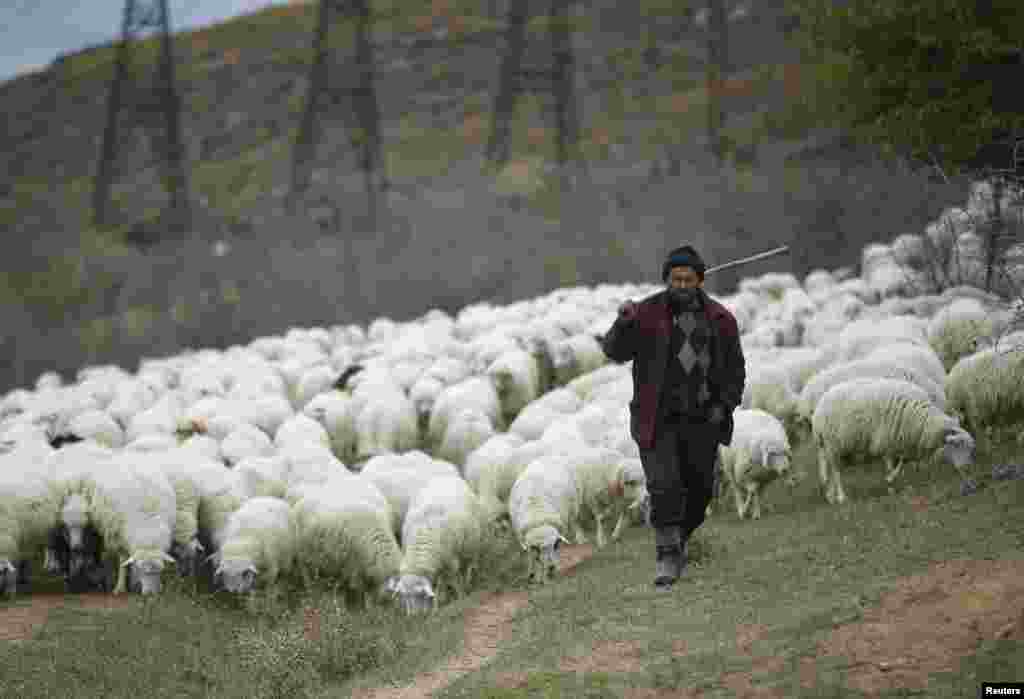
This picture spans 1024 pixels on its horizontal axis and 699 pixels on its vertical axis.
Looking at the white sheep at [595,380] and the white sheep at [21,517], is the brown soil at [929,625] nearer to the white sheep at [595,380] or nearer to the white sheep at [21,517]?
the white sheep at [21,517]

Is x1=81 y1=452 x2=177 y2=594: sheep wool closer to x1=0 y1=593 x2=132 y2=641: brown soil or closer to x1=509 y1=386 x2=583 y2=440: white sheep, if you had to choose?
x1=0 y1=593 x2=132 y2=641: brown soil

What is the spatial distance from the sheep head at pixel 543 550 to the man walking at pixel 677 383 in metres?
1.74

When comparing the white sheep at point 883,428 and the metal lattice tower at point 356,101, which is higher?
the metal lattice tower at point 356,101

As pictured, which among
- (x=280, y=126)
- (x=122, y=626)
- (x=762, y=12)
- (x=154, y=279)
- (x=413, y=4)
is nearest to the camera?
(x=122, y=626)

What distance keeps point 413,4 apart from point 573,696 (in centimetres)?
6110

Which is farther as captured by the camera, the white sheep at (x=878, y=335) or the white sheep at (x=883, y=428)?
the white sheep at (x=878, y=335)

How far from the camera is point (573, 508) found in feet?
32.2

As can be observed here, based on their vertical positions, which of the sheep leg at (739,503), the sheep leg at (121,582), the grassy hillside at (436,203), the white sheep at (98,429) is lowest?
the sheep leg at (121,582)

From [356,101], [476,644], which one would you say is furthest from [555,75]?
[476,644]

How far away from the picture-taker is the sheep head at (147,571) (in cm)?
927

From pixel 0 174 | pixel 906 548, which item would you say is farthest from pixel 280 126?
pixel 906 548

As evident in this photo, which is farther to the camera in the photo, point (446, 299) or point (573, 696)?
point (446, 299)

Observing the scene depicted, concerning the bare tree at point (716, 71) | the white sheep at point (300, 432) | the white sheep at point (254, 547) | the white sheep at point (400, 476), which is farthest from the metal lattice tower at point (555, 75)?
the white sheep at point (254, 547)

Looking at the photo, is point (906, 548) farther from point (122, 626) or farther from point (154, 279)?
point (154, 279)
